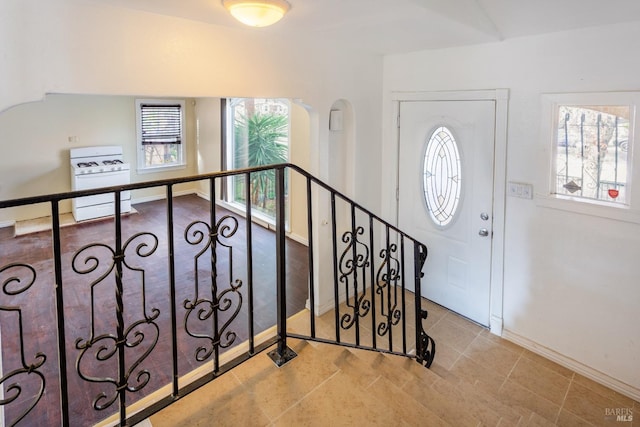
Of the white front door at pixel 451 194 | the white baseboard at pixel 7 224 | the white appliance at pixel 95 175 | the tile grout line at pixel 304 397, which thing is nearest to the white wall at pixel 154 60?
the white front door at pixel 451 194

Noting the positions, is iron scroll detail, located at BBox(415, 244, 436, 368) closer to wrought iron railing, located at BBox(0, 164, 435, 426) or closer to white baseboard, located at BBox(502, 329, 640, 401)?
wrought iron railing, located at BBox(0, 164, 435, 426)

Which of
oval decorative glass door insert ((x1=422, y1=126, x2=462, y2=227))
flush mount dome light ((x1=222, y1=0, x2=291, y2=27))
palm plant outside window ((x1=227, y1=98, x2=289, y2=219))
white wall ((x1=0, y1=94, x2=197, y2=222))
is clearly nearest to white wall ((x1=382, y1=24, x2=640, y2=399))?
oval decorative glass door insert ((x1=422, y1=126, x2=462, y2=227))

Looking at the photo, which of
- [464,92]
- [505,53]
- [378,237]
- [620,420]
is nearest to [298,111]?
[378,237]

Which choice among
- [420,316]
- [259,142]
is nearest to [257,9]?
[420,316]

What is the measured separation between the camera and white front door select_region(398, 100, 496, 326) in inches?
134

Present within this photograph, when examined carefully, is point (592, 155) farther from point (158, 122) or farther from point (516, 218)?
point (158, 122)

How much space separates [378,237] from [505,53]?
215 centimetres

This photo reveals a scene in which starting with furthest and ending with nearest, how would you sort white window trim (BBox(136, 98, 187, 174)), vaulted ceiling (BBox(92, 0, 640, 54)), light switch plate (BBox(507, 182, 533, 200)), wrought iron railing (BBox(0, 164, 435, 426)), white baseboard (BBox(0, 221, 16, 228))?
white window trim (BBox(136, 98, 187, 174)) → white baseboard (BBox(0, 221, 16, 228)) → light switch plate (BBox(507, 182, 533, 200)) → vaulted ceiling (BBox(92, 0, 640, 54)) → wrought iron railing (BBox(0, 164, 435, 426))

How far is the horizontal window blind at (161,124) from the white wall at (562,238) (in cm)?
581

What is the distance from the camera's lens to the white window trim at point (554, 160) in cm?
253

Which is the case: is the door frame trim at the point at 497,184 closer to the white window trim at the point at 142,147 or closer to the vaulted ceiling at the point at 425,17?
the vaulted ceiling at the point at 425,17

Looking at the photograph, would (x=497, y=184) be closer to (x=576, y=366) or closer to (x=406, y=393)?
(x=576, y=366)

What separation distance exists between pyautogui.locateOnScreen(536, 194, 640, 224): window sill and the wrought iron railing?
1.16 meters

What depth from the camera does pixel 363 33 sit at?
10.2 ft
